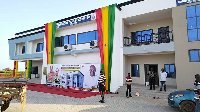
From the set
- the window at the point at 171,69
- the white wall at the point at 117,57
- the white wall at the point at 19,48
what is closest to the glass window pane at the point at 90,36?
the white wall at the point at 117,57

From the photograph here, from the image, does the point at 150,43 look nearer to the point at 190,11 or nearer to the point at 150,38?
the point at 150,38

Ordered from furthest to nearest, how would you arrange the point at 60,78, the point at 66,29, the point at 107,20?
the point at 66,29
the point at 60,78
the point at 107,20

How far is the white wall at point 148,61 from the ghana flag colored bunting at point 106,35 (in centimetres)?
286

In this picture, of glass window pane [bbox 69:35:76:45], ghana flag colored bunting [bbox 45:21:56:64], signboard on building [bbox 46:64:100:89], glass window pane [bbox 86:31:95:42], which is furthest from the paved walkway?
ghana flag colored bunting [bbox 45:21:56:64]

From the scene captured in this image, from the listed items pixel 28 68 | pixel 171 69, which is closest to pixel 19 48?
pixel 28 68

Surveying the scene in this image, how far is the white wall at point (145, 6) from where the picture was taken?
12.2 metres

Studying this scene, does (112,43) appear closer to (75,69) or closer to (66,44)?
(75,69)

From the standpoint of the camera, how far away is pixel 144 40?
47.0 feet

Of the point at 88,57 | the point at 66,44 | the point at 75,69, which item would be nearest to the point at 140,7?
the point at 88,57

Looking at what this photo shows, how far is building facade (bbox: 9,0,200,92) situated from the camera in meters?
11.0

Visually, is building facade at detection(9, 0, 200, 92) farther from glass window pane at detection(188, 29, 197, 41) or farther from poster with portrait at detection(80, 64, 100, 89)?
poster with portrait at detection(80, 64, 100, 89)

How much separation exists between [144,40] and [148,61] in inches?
85.0

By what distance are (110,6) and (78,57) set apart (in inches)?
282

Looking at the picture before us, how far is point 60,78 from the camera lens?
1586cm
